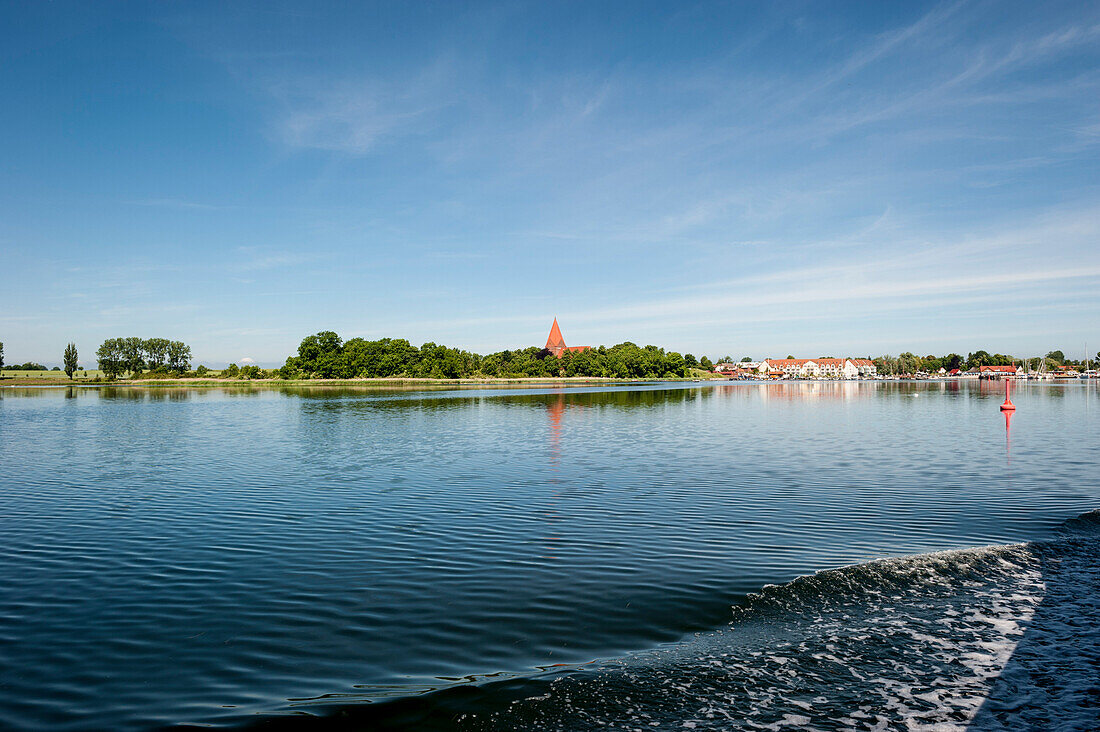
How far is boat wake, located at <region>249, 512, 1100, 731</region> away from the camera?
641 centimetres

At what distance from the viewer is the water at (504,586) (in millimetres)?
6910

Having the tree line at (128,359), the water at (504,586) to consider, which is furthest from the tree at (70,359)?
the water at (504,586)

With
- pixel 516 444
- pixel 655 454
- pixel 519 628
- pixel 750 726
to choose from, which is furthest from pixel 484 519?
pixel 516 444

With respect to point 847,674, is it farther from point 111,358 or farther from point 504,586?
point 111,358

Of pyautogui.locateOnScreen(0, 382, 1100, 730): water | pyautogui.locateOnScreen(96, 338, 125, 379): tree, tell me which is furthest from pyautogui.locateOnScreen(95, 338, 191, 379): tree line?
pyautogui.locateOnScreen(0, 382, 1100, 730): water

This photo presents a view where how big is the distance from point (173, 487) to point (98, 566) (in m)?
9.35

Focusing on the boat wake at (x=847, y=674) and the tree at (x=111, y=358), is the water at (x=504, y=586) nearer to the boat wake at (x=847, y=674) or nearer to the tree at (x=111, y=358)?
the boat wake at (x=847, y=674)

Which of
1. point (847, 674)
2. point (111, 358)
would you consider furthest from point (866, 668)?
point (111, 358)

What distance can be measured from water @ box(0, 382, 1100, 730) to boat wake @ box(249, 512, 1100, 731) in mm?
46

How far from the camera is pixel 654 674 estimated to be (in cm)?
745

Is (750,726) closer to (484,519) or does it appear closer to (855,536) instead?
(855,536)

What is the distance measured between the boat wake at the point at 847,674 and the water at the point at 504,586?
5 centimetres

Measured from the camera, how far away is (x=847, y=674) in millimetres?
7344

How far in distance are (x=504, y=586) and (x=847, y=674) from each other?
546 cm
